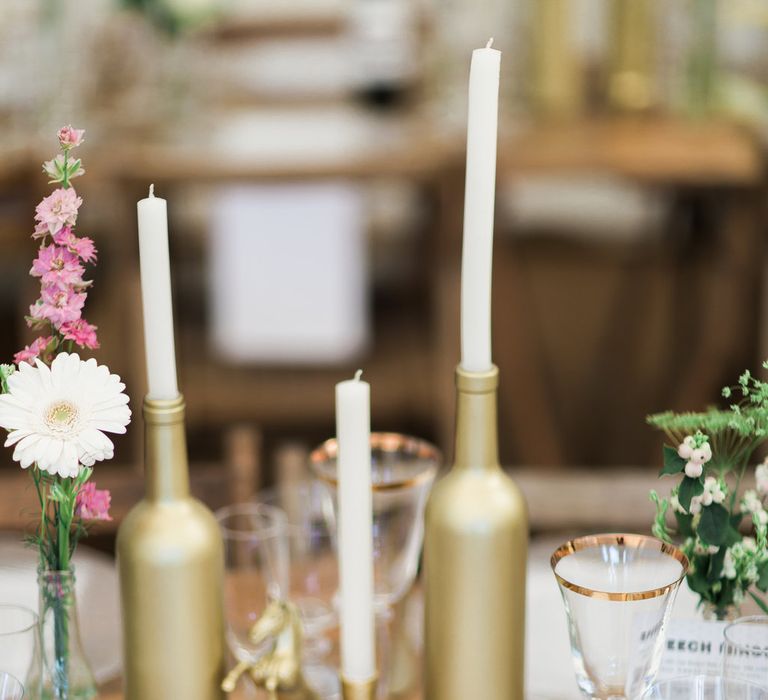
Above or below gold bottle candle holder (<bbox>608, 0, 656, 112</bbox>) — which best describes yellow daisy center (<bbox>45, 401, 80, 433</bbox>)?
below

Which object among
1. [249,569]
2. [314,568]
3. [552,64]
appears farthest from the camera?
[552,64]

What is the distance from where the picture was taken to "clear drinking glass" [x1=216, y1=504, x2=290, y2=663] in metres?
0.74

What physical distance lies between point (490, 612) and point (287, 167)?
138 cm

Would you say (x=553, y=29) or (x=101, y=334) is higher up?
(x=553, y=29)

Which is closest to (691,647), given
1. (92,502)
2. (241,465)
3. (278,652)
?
(278,652)

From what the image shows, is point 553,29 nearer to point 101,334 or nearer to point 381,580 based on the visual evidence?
point 101,334

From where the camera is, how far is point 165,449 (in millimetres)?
615

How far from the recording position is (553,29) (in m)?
2.14

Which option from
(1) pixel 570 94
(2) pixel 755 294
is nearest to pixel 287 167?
(1) pixel 570 94

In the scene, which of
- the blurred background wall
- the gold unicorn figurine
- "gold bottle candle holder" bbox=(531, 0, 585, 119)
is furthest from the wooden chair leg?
"gold bottle candle holder" bbox=(531, 0, 585, 119)

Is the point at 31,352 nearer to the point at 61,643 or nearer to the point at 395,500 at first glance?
the point at 61,643

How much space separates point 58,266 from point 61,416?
80 millimetres

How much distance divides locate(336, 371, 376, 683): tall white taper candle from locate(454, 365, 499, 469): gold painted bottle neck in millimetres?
55

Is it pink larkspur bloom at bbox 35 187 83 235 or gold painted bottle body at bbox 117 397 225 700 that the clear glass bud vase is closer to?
gold painted bottle body at bbox 117 397 225 700
